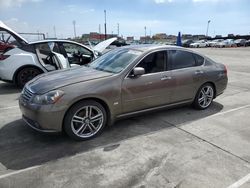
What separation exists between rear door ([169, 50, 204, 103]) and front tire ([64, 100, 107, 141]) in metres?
1.66

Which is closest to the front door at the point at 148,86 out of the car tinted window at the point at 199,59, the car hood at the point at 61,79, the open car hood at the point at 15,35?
the car hood at the point at 61,79

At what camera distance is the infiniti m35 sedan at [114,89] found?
12.0 feet

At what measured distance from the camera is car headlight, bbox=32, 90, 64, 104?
359cm

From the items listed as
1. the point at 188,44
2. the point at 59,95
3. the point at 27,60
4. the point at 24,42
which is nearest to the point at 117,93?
the point at 59,95

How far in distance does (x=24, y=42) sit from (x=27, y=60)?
1058 millimetres

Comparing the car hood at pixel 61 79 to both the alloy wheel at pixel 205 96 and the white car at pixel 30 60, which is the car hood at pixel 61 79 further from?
the white car at pixel 30 60

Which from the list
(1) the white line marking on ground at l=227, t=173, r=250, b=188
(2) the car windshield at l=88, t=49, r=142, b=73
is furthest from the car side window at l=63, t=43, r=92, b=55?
(1) the white line marking on ground at l=227, t=173, r=250, b=188

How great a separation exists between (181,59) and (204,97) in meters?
1.11

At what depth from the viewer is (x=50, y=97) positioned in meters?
3.61

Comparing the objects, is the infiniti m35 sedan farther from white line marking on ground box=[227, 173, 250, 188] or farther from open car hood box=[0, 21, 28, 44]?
open car hood box=[0, 21, 28, 44]

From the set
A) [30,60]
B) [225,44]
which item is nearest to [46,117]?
[30,60]

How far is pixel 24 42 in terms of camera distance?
7.99m

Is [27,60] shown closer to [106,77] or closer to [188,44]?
[106,77]

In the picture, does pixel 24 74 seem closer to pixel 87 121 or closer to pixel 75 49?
pixel 75 49
